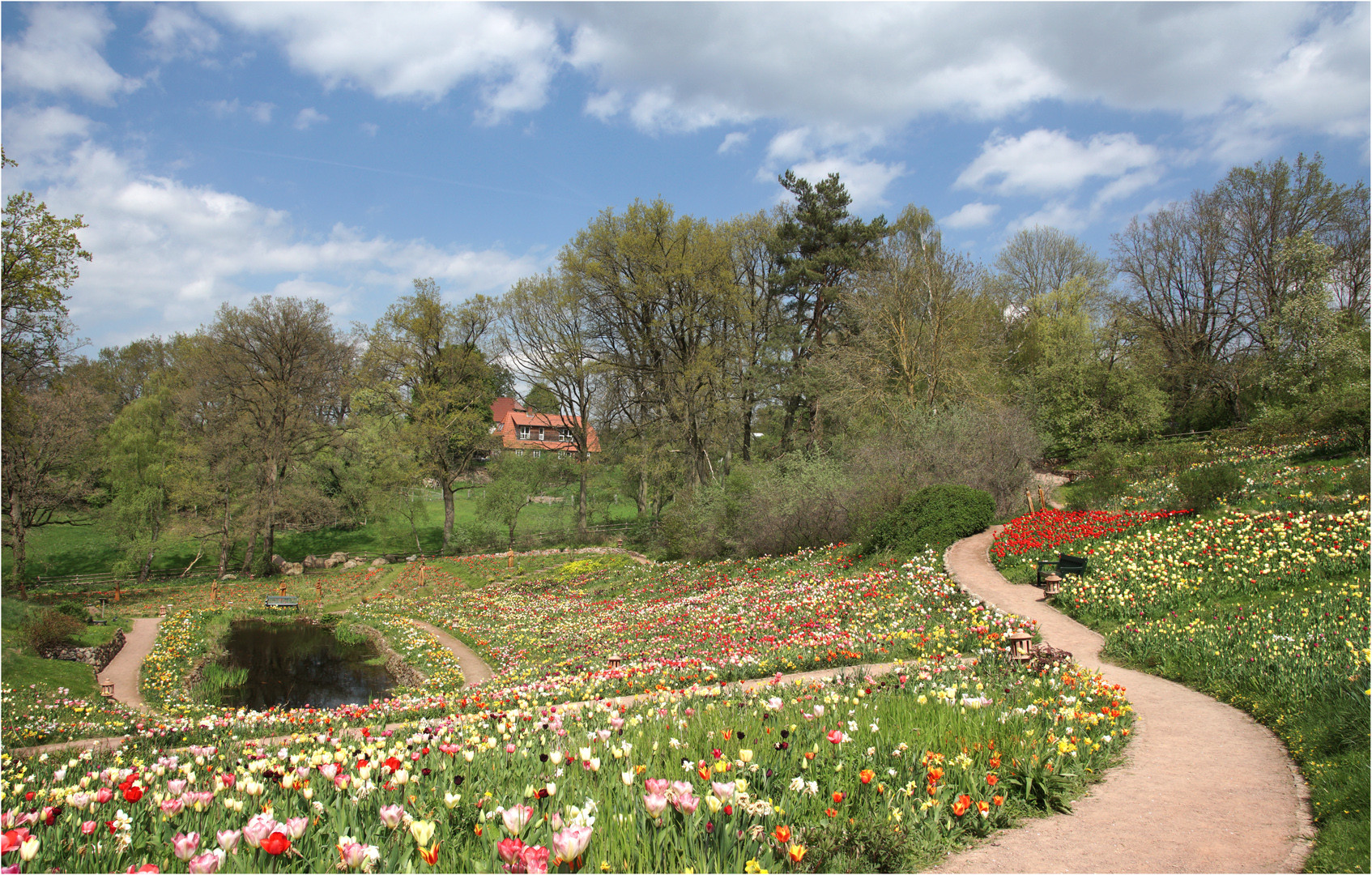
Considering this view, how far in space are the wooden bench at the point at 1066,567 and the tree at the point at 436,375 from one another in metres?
30.4

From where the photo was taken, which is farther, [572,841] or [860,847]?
[860,847]

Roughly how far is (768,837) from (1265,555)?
1115 cm

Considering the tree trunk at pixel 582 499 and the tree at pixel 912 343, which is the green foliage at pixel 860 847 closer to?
the tree at pixel 912 343

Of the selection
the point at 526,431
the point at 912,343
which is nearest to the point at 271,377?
the point at 912,343

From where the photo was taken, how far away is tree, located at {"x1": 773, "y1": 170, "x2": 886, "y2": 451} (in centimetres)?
3194

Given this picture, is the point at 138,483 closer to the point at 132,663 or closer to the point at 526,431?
the point at 132,663

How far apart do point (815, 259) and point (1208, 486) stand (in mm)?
20653

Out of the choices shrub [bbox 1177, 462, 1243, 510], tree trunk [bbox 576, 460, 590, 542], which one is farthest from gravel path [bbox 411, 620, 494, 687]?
tree trunk [bbox 576, 460, 590, 542]

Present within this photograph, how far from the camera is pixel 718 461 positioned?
3434 centimetres

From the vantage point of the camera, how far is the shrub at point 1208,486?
14.1m

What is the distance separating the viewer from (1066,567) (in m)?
12.5

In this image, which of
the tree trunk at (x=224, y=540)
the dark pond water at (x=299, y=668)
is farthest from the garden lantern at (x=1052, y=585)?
the tree trunk at (x=224, y=540)

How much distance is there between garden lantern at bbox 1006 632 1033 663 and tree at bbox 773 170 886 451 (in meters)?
23.9

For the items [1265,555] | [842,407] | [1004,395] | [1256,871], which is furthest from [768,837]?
[1004,395]
